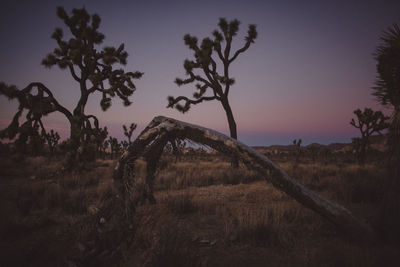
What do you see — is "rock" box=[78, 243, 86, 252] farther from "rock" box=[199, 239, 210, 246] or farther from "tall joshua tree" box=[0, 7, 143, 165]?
"tall joshua tree" box=[0, 7, 143, 165]

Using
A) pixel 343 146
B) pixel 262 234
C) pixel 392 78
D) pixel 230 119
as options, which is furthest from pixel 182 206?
pixel 343 146

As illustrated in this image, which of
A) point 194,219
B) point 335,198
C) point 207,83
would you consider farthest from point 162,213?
point 207,83

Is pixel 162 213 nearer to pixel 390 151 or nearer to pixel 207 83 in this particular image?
pixel 390 151

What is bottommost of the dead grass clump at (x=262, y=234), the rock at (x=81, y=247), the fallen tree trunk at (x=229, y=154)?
the dead grass clump at (x=262, y=234)

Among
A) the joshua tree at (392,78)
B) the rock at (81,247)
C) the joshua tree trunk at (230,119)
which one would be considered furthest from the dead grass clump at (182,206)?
the joshua tree trunk at (230,119)

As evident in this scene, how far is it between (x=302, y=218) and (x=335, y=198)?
7.49 ft

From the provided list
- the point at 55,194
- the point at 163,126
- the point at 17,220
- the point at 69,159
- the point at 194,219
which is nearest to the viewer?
the point at 163,126

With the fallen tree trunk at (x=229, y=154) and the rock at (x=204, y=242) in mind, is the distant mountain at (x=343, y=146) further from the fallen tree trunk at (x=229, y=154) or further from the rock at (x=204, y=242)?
the rock at (x=204, y=242)

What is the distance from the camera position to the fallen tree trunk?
7.62 ft

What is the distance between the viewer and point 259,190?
643cm

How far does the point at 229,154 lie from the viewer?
2486 mm

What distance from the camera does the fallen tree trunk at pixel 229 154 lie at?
2.32 metres

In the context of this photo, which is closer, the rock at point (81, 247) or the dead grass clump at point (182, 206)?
the rock at point (81, 247)

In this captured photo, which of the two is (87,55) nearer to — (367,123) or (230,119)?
(230,119)
